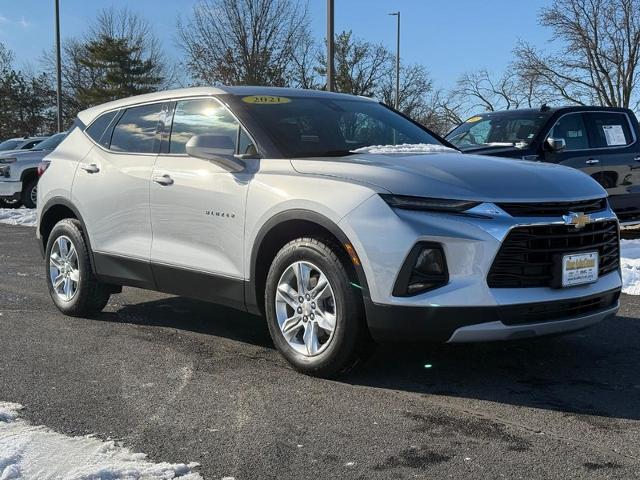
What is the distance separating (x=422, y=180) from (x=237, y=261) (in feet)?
4.26

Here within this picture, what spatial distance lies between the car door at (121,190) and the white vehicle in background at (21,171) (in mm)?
11881

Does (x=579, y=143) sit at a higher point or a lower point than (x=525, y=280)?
higher

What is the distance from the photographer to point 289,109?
478cm

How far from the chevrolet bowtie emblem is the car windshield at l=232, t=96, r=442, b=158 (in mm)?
1386

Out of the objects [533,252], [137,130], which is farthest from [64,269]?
[533,252]

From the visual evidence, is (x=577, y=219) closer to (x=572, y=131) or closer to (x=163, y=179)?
(x=163, y=179)

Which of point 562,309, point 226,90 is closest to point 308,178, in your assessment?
point 226,90

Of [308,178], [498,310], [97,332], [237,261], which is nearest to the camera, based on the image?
[498,310]

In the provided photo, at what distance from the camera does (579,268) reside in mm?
3807

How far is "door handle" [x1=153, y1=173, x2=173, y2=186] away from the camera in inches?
188

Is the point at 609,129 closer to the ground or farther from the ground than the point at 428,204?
farther from the ground

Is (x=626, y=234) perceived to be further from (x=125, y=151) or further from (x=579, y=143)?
(x=125, y=151)

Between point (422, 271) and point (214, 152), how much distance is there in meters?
1.57

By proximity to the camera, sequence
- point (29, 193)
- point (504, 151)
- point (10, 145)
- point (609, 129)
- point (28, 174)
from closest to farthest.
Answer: point (504, 151), point (609, 129), point (28, 174), point (29, 193), point (10, 145)
